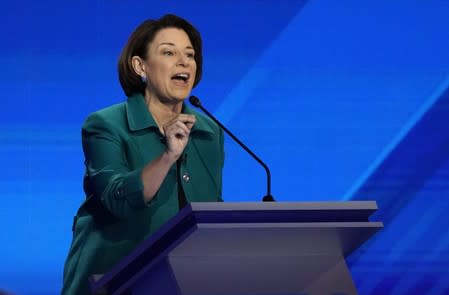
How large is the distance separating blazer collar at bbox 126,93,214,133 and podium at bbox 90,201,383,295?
2.54 feet

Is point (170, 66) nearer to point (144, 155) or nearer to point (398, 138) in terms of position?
point (144, 155)

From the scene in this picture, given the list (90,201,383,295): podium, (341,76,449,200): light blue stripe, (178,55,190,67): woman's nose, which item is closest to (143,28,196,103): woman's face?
(178,55,190,67): woman's nose

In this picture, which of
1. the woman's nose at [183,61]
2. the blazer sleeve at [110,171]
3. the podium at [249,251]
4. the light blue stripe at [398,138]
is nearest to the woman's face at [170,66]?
the woman's nose at [183,61]

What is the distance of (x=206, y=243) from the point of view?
2199 mm

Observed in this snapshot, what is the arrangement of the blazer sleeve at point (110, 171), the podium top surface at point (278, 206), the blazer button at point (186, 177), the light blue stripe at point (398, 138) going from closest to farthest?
1. the podium top surface at point (278, 206)
2. the blazer sleeve at point (110, 171)
3. the blazer button at point (186, 177)
4. the light blue stripe at point (398, 138)

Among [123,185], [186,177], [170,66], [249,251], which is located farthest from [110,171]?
[249,251]

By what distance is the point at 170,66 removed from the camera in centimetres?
320

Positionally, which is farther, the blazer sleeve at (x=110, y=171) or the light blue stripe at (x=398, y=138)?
the light blue stripe at (x=398, y=138)

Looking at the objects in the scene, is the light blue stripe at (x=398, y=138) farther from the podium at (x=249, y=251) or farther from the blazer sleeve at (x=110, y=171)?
the podium at (x=249, y=251)

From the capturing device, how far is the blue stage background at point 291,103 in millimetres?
4129

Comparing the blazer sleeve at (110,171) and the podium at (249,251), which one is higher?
the blazer sleeve at (110,171)

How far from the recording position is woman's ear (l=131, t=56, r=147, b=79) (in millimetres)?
3244

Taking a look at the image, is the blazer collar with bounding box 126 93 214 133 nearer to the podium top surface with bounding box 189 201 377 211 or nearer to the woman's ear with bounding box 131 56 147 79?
the woman's ear with bounding box 131 56 147 79

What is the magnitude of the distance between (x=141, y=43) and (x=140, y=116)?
0.94ft
